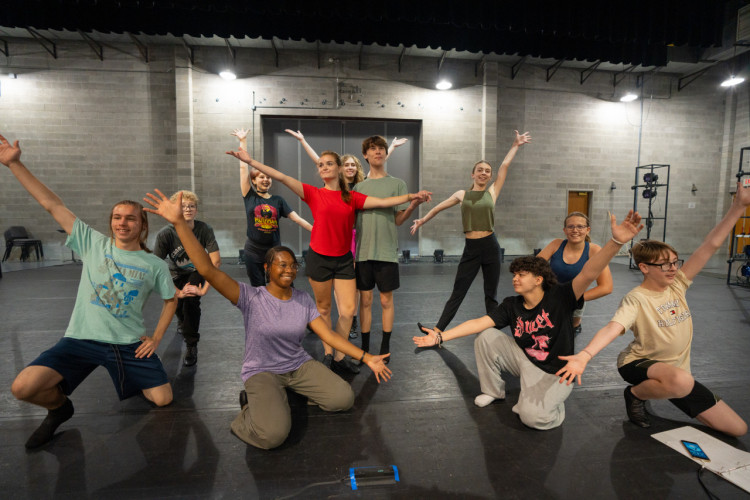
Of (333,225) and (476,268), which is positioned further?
(476,268)

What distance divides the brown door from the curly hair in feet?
33.3

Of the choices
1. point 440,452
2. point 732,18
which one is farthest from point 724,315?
point 440,452

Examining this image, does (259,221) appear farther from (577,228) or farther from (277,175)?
(577,228)

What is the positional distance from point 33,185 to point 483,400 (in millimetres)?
2755

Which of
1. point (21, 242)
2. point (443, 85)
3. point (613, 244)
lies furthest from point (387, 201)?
point (21, 242)

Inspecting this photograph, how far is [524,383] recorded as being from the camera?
2.12 metres

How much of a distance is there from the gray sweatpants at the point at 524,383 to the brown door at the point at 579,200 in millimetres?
10204

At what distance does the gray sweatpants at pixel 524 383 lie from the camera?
2002 mm

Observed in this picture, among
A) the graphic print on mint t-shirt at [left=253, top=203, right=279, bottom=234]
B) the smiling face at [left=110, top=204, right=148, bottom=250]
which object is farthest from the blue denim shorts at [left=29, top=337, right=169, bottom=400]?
the graphic print on mint t-shirt at [left=253, top=203, right=279, bottom=234]

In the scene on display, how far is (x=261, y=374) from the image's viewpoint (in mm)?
2057

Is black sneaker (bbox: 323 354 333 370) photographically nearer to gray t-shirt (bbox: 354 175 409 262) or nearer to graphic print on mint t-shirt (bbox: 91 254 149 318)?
gray t-shirt (bbox: 354 175 409 262)

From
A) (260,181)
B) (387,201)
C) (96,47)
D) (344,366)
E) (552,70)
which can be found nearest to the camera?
(387,201)

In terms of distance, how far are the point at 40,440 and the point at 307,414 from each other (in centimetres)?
129

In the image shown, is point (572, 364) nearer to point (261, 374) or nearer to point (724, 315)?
point (261, 374)
